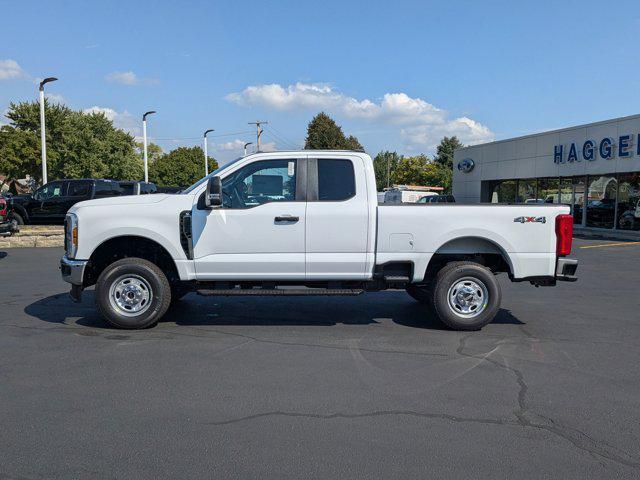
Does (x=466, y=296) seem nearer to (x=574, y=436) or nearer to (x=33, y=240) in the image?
(x=574, y=436)

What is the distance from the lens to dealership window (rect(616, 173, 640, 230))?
23500 mm

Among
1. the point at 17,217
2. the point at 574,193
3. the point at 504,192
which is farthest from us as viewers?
the point at 504,192

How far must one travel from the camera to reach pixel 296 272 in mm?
6762

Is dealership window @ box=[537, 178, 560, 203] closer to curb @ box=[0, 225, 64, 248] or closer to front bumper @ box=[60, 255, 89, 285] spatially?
curb @ box=[0, 225, 64, 248]

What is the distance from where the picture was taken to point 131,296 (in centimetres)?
682

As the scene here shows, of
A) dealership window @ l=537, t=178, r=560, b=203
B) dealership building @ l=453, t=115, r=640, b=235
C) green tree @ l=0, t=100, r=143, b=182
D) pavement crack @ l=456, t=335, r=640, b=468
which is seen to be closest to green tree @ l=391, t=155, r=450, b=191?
green tree @ l=0, t=100, r=143, b=182

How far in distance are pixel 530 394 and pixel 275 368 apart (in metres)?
2.27

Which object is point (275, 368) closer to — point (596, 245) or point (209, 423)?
point (209, 423)

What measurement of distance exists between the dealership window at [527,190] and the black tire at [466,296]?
2532cm

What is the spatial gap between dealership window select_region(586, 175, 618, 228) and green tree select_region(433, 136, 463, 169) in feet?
170

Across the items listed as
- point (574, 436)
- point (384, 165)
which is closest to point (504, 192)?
point (574, 436)

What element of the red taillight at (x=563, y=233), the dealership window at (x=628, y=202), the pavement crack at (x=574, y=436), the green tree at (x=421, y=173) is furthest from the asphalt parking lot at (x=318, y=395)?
the green tree at (x=421, y=173)

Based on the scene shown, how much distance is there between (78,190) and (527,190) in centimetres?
2291

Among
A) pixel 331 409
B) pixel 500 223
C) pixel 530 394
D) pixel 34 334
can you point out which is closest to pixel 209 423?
pixel 331 409
